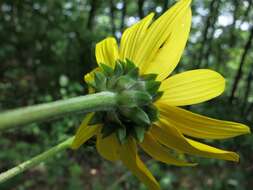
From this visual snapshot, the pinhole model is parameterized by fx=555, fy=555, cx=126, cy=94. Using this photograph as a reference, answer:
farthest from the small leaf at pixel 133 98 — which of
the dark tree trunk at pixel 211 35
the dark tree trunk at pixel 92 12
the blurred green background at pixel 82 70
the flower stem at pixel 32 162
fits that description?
the dark tree trunk at pixel 92 12

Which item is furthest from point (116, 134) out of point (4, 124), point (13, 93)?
point (13, 93)

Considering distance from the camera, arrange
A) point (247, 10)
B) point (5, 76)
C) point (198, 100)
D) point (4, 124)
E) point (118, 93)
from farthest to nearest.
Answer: point (5, 76), point (247, 10), point (198, 100), point (118, 93), point (4, 124)

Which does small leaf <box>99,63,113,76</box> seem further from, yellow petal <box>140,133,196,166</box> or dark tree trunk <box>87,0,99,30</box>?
dark tree trunk <box>87,0,99,30</box>

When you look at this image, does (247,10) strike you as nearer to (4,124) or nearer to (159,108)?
(159,108)

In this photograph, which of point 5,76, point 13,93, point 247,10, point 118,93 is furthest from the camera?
point 5,76

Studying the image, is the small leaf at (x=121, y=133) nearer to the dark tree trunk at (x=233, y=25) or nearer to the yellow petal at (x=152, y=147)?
the yellow petal at (x=152, y=147)
